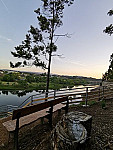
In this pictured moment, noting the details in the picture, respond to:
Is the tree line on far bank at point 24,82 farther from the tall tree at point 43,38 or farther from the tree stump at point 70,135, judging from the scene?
the tree stump at point 70,135

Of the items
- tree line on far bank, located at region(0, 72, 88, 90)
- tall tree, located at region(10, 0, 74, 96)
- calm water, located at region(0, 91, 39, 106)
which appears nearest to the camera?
tall tree, located at region(10, 0, 74, 96)

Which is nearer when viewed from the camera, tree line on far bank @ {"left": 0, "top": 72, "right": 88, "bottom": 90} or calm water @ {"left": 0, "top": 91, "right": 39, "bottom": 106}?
calm water @ {"left": 0, "top": 91, "right": 39, "bottom": 106}

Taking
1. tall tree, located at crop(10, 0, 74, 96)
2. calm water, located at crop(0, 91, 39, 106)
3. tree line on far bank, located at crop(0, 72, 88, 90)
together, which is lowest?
calm water, located at crop(0, 91, 39, 106)

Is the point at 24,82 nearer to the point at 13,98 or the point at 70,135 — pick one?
the point at 13,98

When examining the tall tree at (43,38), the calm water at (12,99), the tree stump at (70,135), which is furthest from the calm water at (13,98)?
the tree stump at (70,135)

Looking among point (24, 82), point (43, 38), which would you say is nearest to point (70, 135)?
point (43, 38)

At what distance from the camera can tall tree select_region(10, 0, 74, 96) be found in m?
8.32

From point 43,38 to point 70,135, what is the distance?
7.96 metres

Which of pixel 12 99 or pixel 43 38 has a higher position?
pixel 43 38

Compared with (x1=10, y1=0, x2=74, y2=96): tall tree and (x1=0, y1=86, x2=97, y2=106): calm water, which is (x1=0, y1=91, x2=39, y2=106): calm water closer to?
(x1=0, y1=86, x2=97, y2=106): calm water

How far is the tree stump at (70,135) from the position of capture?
1717mm

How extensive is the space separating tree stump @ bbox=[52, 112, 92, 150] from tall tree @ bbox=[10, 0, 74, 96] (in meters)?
6.31

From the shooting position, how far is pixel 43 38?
8.59m

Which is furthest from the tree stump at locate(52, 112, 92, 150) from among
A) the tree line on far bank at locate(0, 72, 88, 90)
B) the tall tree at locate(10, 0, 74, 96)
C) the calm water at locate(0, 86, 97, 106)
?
the tree line on far bank at locate(0, 72, 88, 90)
